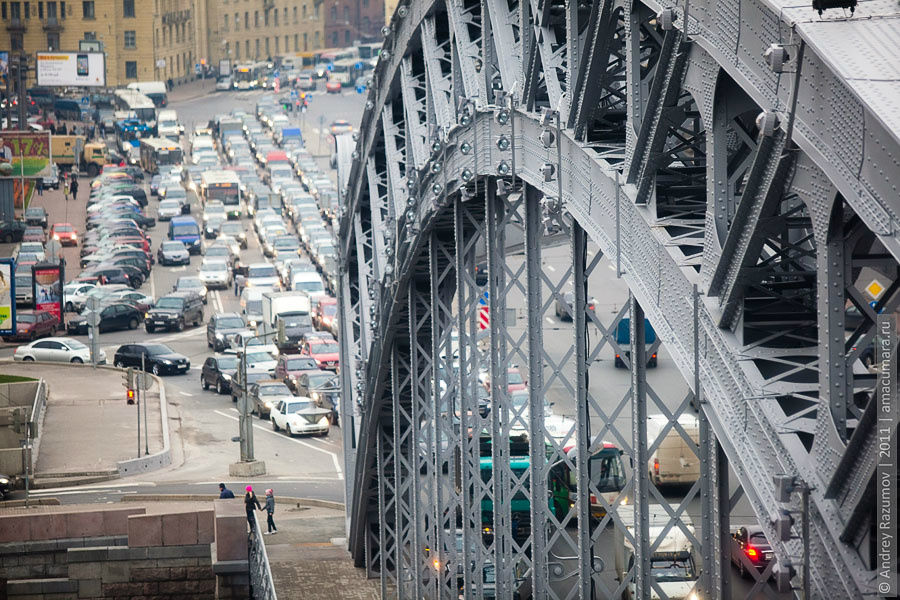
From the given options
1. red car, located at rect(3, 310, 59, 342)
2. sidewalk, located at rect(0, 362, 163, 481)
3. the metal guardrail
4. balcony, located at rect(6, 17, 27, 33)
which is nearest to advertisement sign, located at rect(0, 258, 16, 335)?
red car, located at rect(3, 310, 59, 342)

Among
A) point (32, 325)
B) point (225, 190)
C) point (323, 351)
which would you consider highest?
point (225, 190)

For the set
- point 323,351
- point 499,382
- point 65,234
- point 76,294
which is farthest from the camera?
point 65,234

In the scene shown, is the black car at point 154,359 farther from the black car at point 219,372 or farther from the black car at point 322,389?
the black car at point 322,389

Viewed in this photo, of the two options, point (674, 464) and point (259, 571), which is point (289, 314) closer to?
point (674, 464)

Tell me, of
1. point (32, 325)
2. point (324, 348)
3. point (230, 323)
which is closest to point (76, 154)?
point (32, 325)

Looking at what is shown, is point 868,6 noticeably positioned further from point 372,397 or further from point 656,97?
point 372,397

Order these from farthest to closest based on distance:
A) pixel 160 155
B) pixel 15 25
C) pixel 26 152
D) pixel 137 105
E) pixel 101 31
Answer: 1. pixel 101 31
2. pixel 15 25
3. pixel 137 105
4. pixel 160 155
5. pixel 26 152

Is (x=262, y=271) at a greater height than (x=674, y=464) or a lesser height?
greater
